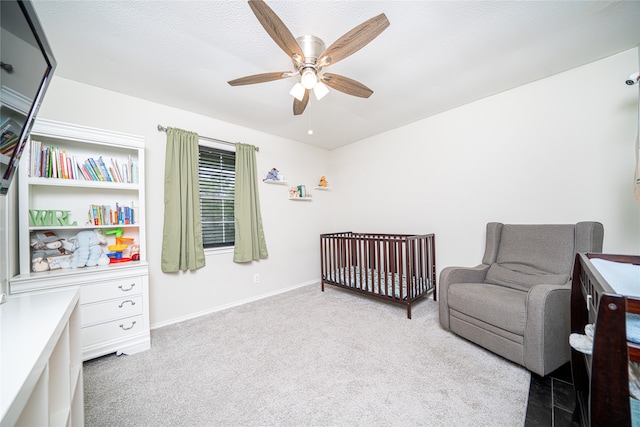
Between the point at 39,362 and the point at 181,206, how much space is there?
2151 mm

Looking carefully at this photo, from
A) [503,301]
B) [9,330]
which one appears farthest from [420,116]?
[9,330]

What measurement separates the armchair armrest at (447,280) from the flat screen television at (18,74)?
280 cm

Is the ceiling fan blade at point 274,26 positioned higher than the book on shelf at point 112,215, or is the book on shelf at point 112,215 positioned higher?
the ceiling fan blade at point 274,26

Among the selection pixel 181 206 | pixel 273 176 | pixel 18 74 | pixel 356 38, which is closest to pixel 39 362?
pixel 18 74

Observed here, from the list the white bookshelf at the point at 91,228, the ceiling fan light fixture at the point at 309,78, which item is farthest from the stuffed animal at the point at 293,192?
the ceiling fan light fixture at the point at 309,78

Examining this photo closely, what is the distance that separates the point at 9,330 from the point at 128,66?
2028mm

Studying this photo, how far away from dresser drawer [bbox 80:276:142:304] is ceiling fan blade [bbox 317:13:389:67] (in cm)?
227

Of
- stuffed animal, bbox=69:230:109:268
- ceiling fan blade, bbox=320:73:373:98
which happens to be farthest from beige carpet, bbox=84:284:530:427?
ceiling fan blade, bbox=320:73:373:98

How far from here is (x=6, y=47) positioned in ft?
2.58

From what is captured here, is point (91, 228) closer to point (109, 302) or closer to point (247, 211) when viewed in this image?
point (109, 302)

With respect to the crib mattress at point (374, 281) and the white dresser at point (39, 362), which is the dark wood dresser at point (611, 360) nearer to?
the white dresser at point (39, 362)

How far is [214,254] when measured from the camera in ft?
9.15

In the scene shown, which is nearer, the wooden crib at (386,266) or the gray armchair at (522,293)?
the gray armchair at (522,293)

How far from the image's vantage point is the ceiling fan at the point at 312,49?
1144 millimetres
